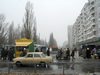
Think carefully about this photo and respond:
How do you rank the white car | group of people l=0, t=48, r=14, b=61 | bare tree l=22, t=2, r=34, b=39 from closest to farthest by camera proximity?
1. the white car
2. group of people l=0, t=48, r=14, b=61
3. bare tree l=22, t=2, r=34, b=39

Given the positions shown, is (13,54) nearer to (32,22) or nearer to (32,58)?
(32,58)

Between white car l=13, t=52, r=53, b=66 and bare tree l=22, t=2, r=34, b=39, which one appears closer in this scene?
white car l=13, t=52, r=53, b=66

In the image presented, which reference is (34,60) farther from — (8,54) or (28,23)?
(28,23)

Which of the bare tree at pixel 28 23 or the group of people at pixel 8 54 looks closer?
the group of people at pixel 8 54

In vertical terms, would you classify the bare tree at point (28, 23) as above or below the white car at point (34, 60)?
above

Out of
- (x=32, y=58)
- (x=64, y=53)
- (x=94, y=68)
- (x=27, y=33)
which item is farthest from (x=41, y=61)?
(x=27, y=33)

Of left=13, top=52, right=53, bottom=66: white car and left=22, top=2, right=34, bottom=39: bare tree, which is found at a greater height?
left=22, top=2, right=34, bottom=39: bare tree

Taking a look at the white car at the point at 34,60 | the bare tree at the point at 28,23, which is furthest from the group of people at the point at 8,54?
the bare tree at the point at 28,23

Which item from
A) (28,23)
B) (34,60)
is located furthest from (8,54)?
(28,23)

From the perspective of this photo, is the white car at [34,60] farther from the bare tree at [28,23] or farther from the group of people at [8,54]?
the bare tree at [28,23]

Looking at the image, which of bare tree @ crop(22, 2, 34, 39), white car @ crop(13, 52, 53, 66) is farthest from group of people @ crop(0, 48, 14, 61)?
bare tree @ crop(22, 2, 34, 39)

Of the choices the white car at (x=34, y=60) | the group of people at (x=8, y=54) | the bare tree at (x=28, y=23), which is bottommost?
the white car at (x=34, y=60)

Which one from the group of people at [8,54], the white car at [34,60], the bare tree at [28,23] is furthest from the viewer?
the bare tree at [28,23]

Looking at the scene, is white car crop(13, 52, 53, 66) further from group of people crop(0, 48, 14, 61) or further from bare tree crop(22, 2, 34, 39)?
bare tree crop(22, 2, 34, 39)
